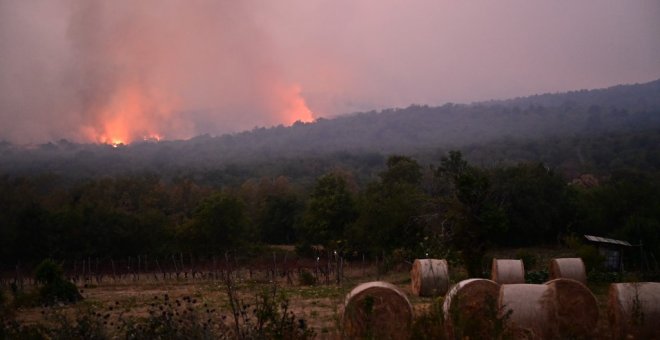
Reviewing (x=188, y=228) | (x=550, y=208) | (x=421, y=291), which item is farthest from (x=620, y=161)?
(x=421, y=291)

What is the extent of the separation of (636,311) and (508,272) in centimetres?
1061

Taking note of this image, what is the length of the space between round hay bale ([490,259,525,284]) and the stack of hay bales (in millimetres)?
8477

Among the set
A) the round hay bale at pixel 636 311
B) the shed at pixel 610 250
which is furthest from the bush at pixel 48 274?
the shed at pixel 610 250

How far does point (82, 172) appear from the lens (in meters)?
135

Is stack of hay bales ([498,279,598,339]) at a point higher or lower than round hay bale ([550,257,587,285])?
higher

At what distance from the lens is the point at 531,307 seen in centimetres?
1021

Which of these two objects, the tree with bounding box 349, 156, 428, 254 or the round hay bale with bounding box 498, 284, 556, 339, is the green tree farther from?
the round hay bale with bounding box 498, 284, 556, 339

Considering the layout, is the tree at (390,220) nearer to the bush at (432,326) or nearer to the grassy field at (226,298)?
the grassy field at (226,298)

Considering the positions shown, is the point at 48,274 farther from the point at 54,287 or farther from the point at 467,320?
the point at 467,320

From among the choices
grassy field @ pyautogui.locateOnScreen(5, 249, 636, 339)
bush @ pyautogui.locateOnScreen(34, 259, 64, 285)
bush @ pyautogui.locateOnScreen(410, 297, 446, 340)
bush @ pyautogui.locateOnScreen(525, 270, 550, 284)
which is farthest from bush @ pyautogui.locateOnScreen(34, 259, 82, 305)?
bush @ pyautogui.locateOnScreen(525, 270, 550, 284)

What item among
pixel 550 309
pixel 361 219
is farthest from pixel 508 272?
pixel 361 219

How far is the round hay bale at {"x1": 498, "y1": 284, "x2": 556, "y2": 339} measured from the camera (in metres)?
9.96

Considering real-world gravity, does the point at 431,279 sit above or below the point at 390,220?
below

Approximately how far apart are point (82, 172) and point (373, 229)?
391ft
